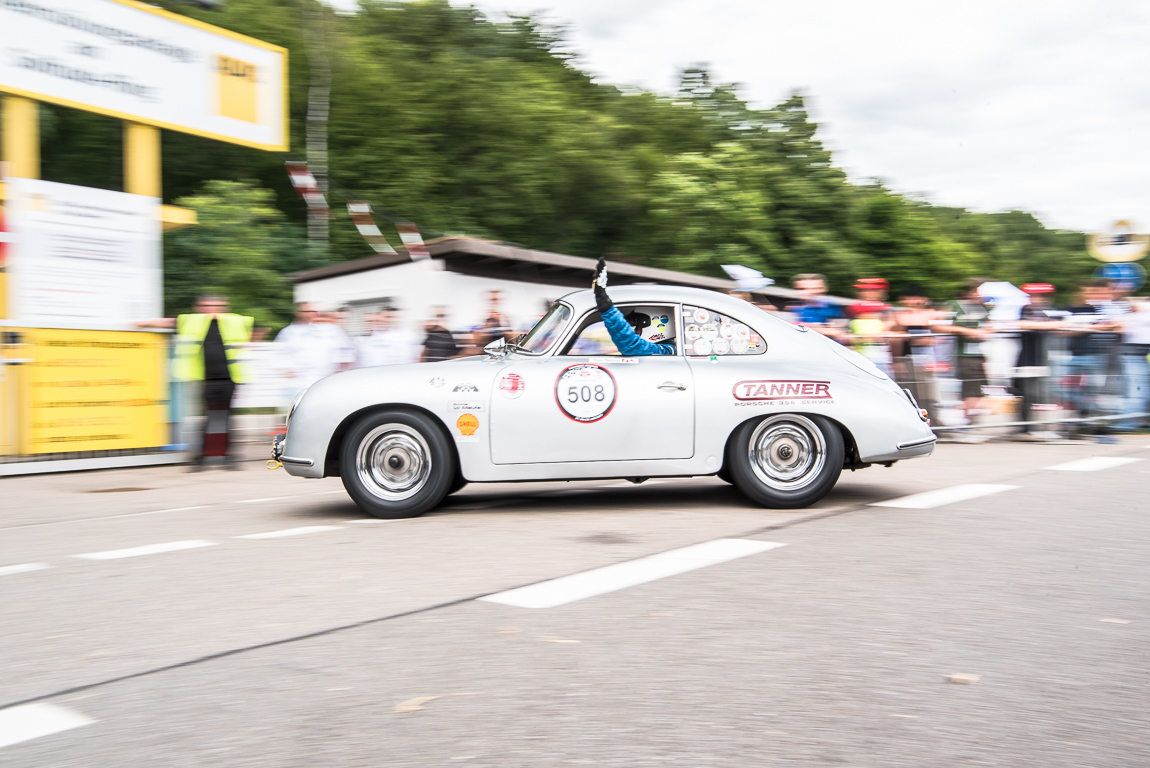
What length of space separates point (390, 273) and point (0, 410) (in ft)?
29.7

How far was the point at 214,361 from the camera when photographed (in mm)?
10539

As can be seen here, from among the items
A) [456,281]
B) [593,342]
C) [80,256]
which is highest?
[456,281]

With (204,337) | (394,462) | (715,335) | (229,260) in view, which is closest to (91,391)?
(204,337)

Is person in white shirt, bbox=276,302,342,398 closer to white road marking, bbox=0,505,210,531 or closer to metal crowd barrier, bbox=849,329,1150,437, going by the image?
white road marking, bbox=0,505,210,531

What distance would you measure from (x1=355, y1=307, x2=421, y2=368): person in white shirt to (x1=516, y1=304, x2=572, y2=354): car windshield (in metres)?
5.61

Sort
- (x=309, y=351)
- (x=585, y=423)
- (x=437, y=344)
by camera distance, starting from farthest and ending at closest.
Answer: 1. (x=437, y=344)
2. (x=309, y=351)
3. (x=585, y=423)

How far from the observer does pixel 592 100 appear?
128 ft

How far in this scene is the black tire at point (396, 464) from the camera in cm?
648

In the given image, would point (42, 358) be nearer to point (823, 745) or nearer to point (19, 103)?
point (19, 103)

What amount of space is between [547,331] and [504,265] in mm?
12598

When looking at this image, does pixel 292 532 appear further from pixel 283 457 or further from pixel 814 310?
pixel 814 310

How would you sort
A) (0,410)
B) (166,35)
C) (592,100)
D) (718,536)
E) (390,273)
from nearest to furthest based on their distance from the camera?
(718,536) → (0,410) → (166,35) → (390,273) → (592,100)

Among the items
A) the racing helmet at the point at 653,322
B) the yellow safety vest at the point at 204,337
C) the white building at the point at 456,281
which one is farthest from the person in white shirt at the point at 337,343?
the racing helmet at the point at 653,322

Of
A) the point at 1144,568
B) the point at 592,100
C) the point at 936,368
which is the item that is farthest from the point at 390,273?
the point at 592,100
